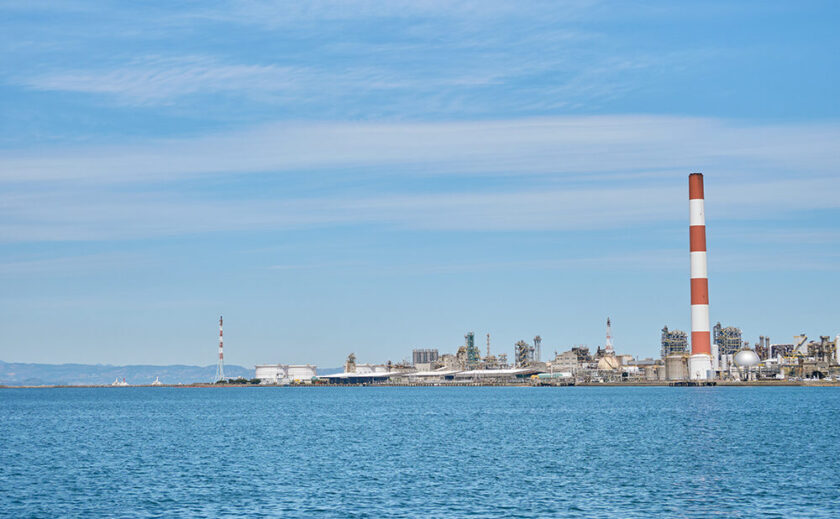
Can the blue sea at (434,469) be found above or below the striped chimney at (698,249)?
below

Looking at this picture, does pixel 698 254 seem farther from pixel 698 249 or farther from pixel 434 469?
pixel 434 469

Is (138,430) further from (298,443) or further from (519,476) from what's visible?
(519,476)

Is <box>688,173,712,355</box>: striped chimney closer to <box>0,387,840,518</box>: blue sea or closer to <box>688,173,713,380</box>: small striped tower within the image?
<box>688,173,713,380</box>: small striped tower

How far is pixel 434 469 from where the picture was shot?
2179 inches

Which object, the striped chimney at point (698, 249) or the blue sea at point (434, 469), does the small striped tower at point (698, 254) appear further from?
the blue sea at point (434, 469)

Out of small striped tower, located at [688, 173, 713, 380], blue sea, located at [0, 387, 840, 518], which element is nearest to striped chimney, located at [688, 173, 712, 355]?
small striped tower, located at [688, 173, 713, 380]

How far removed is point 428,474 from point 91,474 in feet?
58.7

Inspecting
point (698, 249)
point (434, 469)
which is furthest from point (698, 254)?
point (434, 469)

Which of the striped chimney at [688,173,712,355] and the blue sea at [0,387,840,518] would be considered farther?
the striped chimney at [688,173,712,355]

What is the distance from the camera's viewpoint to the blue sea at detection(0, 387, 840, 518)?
1673 inches

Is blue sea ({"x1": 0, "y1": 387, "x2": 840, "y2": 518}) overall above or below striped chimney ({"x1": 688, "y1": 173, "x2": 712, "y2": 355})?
below

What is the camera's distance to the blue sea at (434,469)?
42.5 meters

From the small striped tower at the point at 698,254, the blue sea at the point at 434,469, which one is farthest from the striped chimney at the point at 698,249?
the blue sea at the point at 434,469

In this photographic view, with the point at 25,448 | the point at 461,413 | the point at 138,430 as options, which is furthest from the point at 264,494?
the point at 461,413
